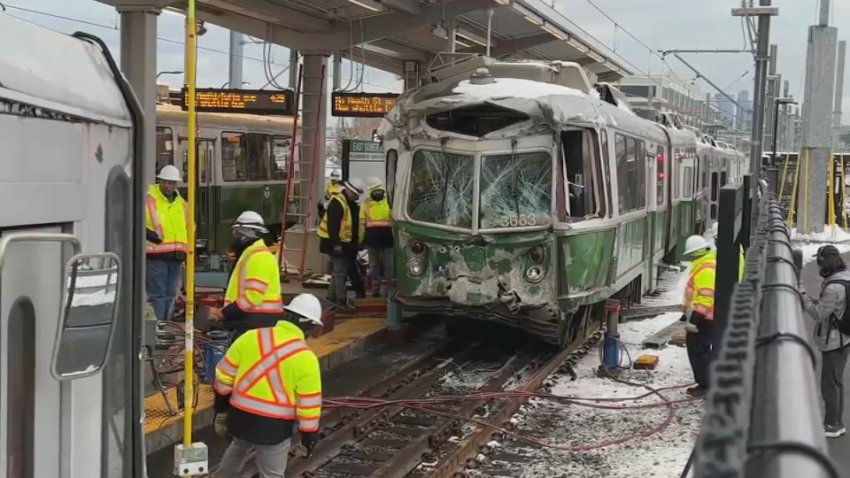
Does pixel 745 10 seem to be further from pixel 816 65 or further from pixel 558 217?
pixel 816 65

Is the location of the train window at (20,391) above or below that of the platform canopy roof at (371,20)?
below

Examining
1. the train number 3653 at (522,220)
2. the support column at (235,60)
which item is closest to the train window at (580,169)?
the train number 3653 at (522,220)

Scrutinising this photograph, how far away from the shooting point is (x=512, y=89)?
10.8 metres

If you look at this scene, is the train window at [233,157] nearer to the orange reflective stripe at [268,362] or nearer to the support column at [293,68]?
the support column at [293,68]

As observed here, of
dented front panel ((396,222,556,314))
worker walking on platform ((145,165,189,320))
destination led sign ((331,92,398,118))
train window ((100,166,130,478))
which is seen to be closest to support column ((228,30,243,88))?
destination led sign ((331,92,398,118))

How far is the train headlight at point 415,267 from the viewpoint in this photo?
437 inches

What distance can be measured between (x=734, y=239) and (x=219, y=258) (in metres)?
11.6

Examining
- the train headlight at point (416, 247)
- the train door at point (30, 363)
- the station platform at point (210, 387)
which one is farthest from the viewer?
the train headlight at point (416, 247)

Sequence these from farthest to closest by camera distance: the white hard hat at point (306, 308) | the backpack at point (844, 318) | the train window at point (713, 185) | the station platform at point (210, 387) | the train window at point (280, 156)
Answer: the train window at point (713, 185) < the train window at point (280, 156) < the backpack at point (844, 318) < the station platform at point (210, 387) < the white hard hat at point (306, 308)

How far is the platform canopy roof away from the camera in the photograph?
45.7 feet

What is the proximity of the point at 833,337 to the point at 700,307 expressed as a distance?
1.55 m

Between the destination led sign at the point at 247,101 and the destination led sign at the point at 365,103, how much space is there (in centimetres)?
163

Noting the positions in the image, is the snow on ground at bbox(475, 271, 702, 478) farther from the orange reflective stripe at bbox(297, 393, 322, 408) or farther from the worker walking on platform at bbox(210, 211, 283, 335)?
the orange reflective stripe at bbox(297, 393, 322, 408)

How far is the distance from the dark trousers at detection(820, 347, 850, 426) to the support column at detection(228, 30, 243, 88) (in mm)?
19538
